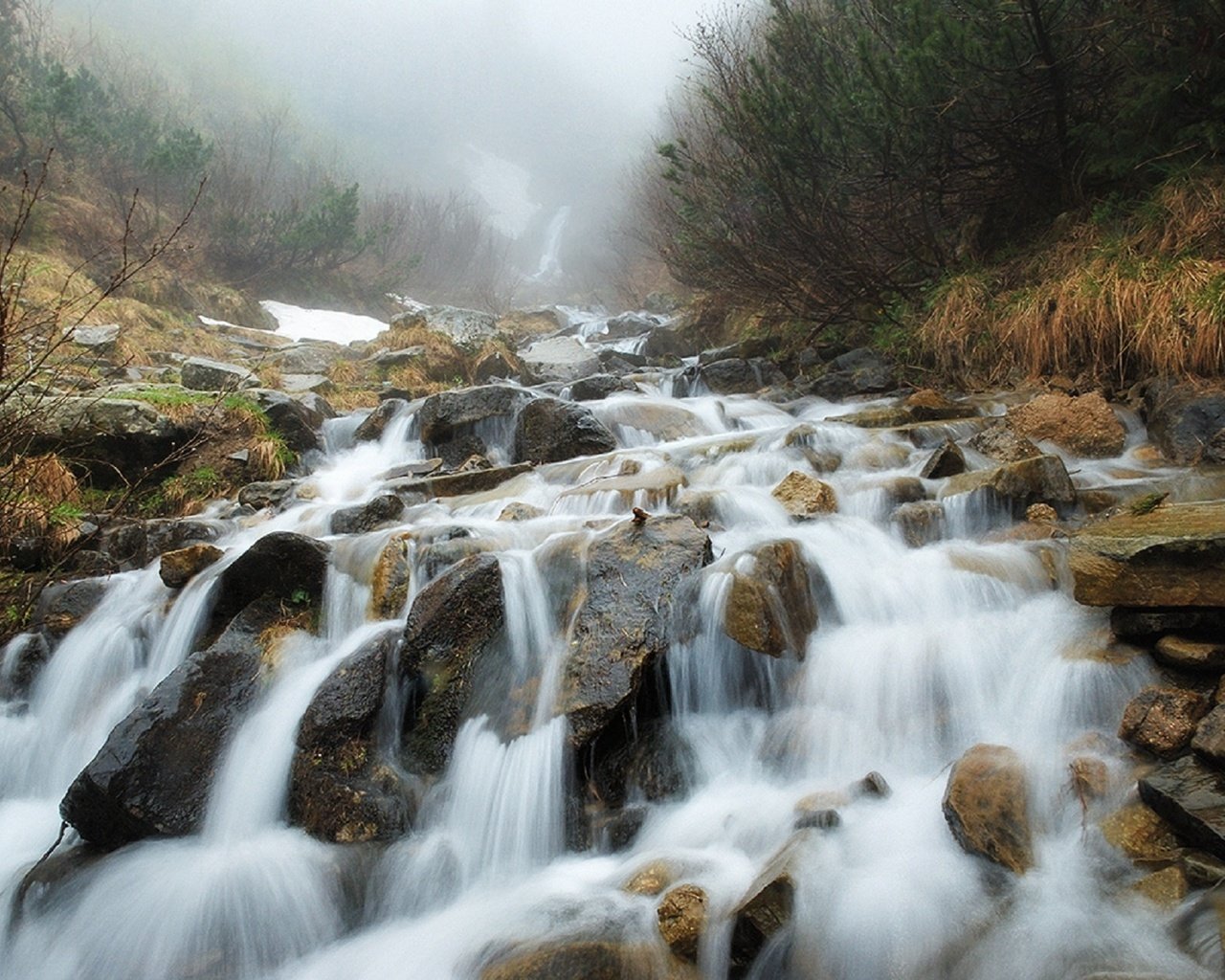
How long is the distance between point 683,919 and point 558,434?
491 cm

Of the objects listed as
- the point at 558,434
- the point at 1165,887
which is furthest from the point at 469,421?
the point at 1165,887

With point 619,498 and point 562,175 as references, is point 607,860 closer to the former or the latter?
point 619,498

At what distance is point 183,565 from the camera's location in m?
4.18

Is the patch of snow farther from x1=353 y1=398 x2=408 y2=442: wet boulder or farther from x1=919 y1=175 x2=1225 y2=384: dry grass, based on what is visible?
x1=919 y1=175 x2=1225 y2=384: dry grass

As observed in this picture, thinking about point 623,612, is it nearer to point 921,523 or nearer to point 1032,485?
point 921,523

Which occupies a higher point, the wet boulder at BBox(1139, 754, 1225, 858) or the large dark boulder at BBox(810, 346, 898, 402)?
the large dark boulder at BBox(810, 346, 898, 402)

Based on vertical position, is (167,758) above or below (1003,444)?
below

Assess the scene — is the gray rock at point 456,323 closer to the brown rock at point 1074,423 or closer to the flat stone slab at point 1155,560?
the brown rock at point 1074,423

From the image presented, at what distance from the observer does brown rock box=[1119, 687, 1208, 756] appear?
210 centimetres

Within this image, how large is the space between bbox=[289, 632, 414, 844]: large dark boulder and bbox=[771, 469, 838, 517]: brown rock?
2610 millimetres

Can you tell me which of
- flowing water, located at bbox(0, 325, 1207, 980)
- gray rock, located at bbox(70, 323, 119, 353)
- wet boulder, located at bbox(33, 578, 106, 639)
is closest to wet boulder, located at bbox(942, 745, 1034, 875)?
flowing water, located at bbox(0, 325, 1207, 980)

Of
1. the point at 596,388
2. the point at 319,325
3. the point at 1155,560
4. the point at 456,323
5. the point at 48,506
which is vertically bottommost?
the point at 1155,560

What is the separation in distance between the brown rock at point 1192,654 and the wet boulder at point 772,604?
1.30 meters

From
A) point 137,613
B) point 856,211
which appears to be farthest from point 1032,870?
point 856,211
